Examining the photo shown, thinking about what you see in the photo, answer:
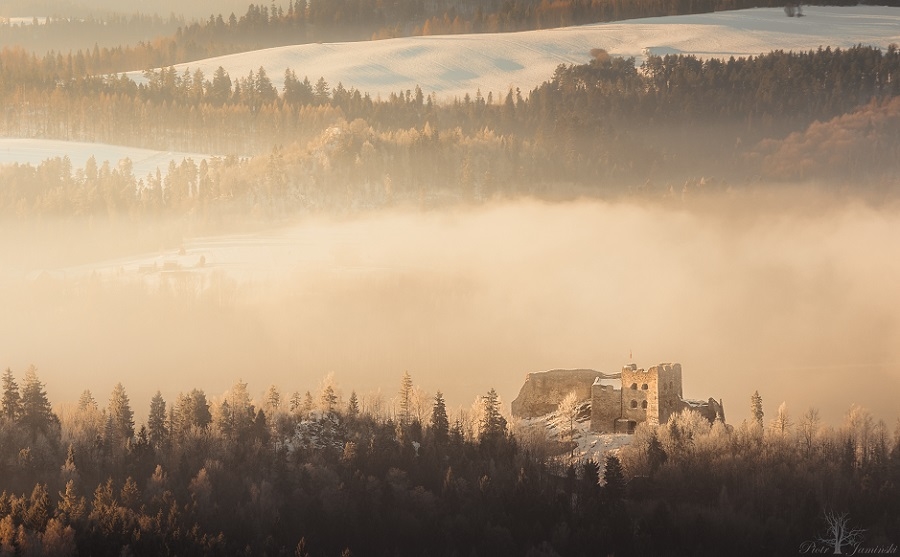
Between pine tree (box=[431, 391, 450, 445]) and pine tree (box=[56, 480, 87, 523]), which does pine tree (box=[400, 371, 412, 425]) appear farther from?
pine tree (box=[56, 480, 87, 523])

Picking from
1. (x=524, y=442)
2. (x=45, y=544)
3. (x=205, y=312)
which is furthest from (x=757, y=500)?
(x=205, y=312)

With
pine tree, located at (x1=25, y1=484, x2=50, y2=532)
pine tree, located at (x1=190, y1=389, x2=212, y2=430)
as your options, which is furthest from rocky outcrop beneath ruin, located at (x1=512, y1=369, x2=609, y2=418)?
pine tree, located at (x1=25, y1=484, x2=50, y2=532)

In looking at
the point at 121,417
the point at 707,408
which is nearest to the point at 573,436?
the point at 707,408

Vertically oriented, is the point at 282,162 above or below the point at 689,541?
above

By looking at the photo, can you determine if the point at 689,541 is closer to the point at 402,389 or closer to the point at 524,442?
the point at 524,442

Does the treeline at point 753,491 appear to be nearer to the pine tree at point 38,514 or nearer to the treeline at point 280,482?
the treeline at point 280,482

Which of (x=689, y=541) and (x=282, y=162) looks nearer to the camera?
(x=689, y=541)
